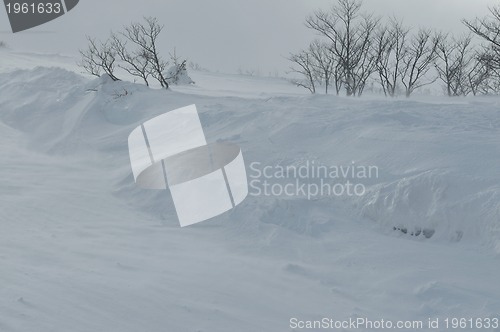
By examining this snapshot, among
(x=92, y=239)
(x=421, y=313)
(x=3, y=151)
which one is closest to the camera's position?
(x=421, y=313)

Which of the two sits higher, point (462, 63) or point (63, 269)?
point (63, 269)

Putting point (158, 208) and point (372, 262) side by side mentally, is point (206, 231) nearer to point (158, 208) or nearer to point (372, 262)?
point (158, 208)

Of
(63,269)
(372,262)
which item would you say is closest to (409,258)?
(372,262)

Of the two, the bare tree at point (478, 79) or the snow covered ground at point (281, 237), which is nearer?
the snow covered ground at point (281, 237)

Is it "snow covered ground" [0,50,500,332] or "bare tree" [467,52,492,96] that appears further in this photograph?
"bare tree" [467,52,492,96]

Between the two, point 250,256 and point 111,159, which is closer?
point 250,256

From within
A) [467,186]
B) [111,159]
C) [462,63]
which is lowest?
[462,63]

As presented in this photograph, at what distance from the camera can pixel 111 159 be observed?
12.1 meters

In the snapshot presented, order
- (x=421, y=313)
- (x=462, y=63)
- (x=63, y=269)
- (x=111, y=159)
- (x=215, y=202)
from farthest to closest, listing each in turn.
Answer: (x=462, y=63), (x=111, y=159), (x=215, y=202), (x=63, y=269), (x=421, y=313)

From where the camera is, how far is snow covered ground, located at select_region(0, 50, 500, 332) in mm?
5406

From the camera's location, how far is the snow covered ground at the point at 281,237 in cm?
541

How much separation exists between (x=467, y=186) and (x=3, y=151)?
34.6 ft

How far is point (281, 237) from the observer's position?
7355 mm

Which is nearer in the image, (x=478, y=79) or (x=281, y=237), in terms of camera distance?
(x=281, y=237)
